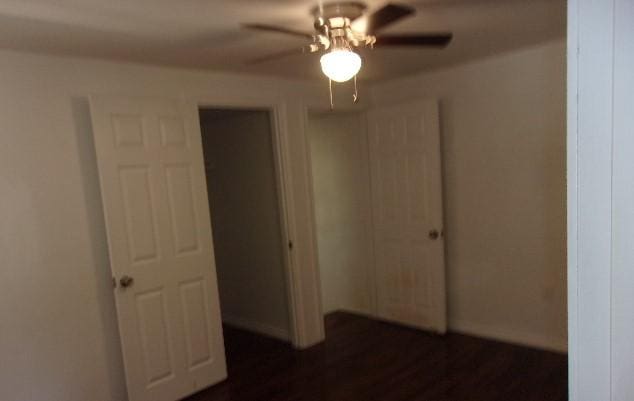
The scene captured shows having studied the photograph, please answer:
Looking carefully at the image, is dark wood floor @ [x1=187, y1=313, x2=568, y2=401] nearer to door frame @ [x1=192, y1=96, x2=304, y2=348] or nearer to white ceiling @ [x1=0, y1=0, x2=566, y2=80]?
door frame @ [x1=192, y1=96, x2=304, y2=348]

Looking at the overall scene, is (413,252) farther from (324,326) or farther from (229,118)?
(229,118)

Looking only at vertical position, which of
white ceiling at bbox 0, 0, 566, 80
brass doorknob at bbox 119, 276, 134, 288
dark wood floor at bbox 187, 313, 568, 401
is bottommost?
dark wood floor at bbox 187, 313, 568, 401

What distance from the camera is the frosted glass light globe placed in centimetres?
175

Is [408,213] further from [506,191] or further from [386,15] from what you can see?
[386,15]

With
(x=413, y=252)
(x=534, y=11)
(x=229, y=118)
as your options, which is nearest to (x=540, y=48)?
(x=534, y=11)

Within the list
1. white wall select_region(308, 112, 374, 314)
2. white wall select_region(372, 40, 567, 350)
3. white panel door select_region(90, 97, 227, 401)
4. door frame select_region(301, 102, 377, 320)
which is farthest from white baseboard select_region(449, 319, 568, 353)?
white panel door select_region(90, 97, 227, 401)

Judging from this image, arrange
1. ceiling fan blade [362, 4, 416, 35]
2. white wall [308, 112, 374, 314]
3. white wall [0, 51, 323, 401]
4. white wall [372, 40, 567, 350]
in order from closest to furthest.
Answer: ceiling fan blade [362, 4, 416, 35]
white wall [0, 51, 323, 401]
white wall [372, 40, 567, 350]
white wall [308, 112, 374, 314]

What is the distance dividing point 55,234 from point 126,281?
485 mm

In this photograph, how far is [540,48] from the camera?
9.89 feet

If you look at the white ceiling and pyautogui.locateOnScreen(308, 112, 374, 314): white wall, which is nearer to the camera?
the white ceiling

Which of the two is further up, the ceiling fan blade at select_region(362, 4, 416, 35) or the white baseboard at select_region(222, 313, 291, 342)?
the ceiling fan blade at select_region(362, 4, 416, 35)

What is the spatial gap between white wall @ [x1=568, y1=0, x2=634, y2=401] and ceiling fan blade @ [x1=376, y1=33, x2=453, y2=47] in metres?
1.21

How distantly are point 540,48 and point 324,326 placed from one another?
2940 millimetres

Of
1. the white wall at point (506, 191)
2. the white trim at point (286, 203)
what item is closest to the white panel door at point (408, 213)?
the white wall at point (506, 191)
